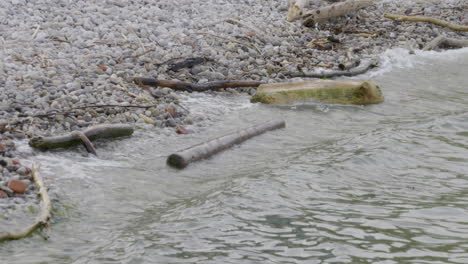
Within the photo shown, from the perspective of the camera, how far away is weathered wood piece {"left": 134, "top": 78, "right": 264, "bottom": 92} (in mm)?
10039

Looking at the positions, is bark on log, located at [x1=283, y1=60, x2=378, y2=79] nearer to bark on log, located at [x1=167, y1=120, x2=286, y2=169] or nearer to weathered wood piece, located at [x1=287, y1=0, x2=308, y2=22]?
weathered wood piece, located at [x1=287, y1=0, x2=308, y2=22]

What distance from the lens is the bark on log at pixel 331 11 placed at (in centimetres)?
1495

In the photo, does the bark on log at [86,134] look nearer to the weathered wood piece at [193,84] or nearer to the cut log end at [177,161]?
the cut log end at [177,161]

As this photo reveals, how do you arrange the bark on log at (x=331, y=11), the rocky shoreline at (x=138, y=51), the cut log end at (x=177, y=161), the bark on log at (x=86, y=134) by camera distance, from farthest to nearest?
the bark on log at (x=331, y=11)
the rocky shoreline at (x=138, y=51)
the cut log end at (x=177, y=161)
the bark on log at (x=86, y=134)

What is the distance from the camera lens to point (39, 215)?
585cm

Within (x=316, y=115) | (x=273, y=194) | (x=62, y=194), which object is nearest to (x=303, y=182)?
(x=273, y=194)

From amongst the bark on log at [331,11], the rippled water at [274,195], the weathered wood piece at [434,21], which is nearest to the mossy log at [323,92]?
the rippled water at [274,195]

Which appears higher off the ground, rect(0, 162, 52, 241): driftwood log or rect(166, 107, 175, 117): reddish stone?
rect(166, 107, 175, 117): reddish stone

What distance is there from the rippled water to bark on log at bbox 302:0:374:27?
5.16 metres

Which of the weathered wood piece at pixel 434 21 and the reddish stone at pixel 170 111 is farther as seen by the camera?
the weathered wood piece at pixel 434 21

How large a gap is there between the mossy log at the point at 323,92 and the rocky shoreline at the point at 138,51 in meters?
0.62

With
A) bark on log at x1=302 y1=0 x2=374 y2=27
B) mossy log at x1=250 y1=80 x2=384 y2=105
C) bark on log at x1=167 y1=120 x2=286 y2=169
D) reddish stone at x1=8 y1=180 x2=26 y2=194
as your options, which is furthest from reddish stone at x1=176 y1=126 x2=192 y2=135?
bark on log at x1=302 y1=0 x2=374 y2=27

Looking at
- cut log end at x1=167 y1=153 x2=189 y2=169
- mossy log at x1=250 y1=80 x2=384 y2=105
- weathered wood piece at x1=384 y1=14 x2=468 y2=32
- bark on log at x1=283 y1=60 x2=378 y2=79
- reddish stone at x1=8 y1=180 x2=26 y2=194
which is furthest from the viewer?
weathered wood piece at x1=384 y1=14 x2=468 y2=32

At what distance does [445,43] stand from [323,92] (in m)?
6.24
